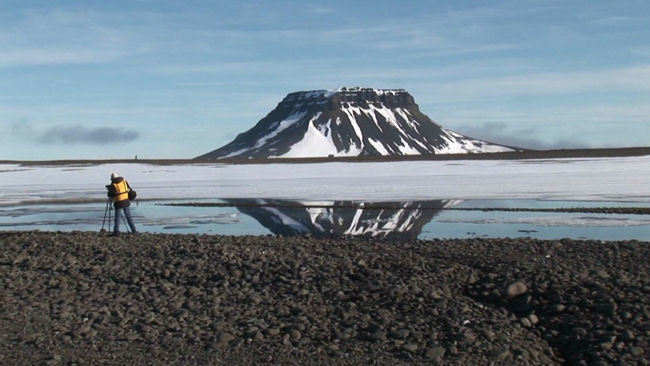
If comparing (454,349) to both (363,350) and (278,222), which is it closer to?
(363,350)

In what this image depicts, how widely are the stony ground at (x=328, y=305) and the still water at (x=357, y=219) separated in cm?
453

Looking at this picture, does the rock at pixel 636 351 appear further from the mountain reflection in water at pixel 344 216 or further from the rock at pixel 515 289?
the mountain reflection in water at pixel 344 216

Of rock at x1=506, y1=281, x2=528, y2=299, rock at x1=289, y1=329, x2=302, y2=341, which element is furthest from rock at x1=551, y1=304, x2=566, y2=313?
rock at x1=289, y1=329, x2=302, y2=341

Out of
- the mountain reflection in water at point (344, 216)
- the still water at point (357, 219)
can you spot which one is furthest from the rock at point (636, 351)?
the mountain reflection in water at point (344, 216)

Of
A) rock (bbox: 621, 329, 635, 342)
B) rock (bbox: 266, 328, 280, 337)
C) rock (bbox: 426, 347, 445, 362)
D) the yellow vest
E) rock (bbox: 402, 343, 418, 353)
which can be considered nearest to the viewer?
rock (bbox: 426, 347, 445, 362)

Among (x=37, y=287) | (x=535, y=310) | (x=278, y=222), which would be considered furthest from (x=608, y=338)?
(x=278, y=222)

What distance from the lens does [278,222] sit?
25.2 m

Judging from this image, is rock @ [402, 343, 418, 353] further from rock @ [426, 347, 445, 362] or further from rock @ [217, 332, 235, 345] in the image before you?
rock @ [217, 332, 235, 345]

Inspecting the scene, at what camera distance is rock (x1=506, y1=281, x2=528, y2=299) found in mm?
12039

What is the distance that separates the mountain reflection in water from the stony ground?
16.9ft

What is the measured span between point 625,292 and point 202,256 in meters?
8.12

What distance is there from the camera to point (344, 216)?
26.6 meters

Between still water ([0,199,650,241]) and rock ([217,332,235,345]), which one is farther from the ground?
still water ([0,199,650,241])

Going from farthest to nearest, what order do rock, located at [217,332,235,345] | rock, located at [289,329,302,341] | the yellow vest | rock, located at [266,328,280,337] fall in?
the yellow vest
rock, located at [266,328,280,337]
rock, located at [289,329,302,341]
rock, located at [217,332,235,345]
